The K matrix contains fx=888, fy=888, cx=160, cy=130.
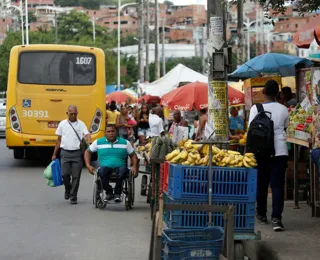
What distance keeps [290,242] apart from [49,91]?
13623mm

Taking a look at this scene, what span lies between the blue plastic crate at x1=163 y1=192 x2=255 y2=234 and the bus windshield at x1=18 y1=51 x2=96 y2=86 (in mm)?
13937

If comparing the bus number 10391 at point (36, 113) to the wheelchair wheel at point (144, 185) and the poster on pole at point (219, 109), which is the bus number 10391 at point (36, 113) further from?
the poster on pole at point (219, 109)

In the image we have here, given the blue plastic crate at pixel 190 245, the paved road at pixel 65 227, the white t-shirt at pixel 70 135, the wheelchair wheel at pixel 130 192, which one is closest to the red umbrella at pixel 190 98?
the paved road at pixel 65 227

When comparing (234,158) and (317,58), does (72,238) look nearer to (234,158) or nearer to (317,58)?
(234,158)

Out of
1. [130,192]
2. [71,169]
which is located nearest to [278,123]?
[130,192]

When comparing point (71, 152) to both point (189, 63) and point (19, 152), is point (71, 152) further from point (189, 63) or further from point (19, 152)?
point (189, 63)

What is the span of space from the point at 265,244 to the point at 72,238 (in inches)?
109

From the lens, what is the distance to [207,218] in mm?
9508

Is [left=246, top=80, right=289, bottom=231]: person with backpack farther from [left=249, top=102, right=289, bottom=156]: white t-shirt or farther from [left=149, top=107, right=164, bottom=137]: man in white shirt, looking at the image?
[left=149, top=107, right=164, bottom=137]: man in white shirt

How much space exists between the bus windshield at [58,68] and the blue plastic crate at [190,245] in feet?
49.9

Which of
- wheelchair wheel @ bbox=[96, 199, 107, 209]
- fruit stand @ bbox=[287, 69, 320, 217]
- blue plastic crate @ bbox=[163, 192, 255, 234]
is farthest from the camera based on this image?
wheelchair wheel @ bbox=[96, 199, 107, 209]

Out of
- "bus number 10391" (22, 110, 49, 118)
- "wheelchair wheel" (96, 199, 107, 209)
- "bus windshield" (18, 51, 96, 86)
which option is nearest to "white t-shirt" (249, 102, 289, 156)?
"wheelchair wheel" (96, 199, 107, 209)

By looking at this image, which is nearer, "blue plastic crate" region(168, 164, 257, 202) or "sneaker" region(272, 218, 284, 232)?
"blue plastic crate" region(168, 164, 257, 202)

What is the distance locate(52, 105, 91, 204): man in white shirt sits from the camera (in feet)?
51.8
